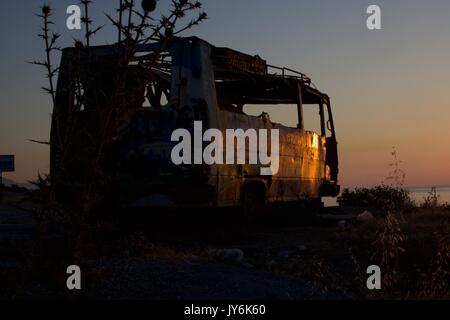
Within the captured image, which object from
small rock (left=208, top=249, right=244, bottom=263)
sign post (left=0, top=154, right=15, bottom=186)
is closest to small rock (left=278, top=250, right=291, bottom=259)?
small rock (left=208, top=249, right=244, bottom=263)

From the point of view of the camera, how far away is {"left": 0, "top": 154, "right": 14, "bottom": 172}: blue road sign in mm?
24953

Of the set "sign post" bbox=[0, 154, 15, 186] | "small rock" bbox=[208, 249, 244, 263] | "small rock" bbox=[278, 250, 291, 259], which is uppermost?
"sign post" bbox=[0, 154, 15, 186]

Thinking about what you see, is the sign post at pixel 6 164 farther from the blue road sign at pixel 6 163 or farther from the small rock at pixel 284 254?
the small rock at pixel 284 254

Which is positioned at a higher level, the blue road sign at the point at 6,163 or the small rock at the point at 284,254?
the blue road sign at the point at 6,163

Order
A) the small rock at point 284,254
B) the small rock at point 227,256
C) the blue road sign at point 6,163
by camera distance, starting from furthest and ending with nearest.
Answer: the blue road sign at point 6,163 < the small rock at point 284,254 < the small rock at point 227,256

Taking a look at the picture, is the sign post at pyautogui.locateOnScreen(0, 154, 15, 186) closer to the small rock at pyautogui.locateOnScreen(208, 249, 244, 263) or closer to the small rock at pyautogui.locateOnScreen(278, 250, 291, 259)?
the small rock at pyautogui.locateOnScreen(278, 250, 291, 259)

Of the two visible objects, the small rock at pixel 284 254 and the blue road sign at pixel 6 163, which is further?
the blue road sign at pixel 6 163

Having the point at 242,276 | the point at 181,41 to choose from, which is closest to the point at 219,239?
the point at 181,41

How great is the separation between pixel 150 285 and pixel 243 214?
6.11 m

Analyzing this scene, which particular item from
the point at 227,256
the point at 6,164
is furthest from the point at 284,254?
the point at 6,164

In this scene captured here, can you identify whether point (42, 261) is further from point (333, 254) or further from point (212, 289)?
point (333, 254)

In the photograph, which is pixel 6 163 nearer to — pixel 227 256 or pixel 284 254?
pixel 284 254

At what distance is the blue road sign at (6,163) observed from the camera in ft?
81.9

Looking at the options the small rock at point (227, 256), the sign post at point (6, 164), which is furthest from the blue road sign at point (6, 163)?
the small rock at point (227, 256)
